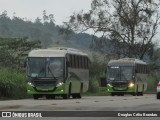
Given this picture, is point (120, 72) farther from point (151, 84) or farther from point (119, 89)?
point (151, 84)

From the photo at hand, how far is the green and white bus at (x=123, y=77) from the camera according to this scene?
54875 mm

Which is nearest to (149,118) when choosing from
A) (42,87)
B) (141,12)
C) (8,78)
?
(42,87)

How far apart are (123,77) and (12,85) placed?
1620cm

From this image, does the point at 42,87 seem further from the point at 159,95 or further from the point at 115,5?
the point at 115,5

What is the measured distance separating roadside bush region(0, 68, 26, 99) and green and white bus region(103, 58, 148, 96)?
12.4 meters

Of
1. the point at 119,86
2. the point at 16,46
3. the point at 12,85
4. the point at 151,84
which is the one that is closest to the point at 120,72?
the point at 119,86

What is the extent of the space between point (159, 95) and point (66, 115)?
852 inches

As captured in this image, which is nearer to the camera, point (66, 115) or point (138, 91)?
point (66, 115)

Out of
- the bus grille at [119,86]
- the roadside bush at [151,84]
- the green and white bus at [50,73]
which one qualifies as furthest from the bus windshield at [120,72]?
the roadside bush at [151,84]

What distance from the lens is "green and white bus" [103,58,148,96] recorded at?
2160 inches

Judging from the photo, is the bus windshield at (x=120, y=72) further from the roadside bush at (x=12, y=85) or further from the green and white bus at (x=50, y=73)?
the green and white bus at (x=50, y=73)

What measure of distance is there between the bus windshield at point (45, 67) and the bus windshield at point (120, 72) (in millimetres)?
17556

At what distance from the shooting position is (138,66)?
194ft

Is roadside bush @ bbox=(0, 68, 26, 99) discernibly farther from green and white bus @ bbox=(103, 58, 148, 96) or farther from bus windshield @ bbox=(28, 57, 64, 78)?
green and white bus @ bbox=(103, 58, 148, 96)
